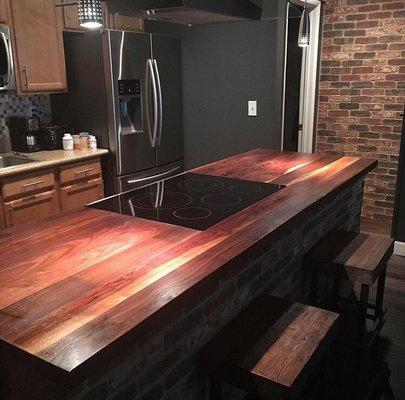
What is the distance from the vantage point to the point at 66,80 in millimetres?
3770

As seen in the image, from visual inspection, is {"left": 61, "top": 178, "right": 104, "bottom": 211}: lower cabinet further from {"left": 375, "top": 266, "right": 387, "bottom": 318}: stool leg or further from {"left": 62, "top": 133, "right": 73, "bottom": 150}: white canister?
{"left": 375, "top": 266, "right": 387, "bottom": 318}: stool leg

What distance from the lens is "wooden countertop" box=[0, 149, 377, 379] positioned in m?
1.02

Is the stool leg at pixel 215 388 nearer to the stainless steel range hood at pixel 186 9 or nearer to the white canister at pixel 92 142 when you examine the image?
the stainless steel range hood at pixel 186 9

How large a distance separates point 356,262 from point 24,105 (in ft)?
10.0

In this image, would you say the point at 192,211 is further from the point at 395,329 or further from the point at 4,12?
the point at 4,12

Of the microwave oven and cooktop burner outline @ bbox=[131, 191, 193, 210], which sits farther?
the microwave oven

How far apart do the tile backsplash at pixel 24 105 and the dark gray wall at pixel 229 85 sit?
122cm

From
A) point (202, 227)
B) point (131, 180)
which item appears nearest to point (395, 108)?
point (131, 180)

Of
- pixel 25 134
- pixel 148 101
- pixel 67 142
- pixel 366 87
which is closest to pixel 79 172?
pixel 67 142

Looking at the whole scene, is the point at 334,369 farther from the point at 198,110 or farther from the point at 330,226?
the point at 198,110

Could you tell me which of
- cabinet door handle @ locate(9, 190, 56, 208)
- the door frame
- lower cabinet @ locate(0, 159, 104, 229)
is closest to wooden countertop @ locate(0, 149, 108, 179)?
lower cabinet @ locate(0, 159, 104, 229)

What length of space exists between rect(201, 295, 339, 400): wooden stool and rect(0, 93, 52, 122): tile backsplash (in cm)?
293

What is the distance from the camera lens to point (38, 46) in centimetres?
350

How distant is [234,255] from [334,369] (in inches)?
53.3
